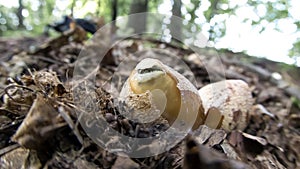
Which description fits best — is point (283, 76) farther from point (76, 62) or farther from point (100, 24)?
point (76, 62)

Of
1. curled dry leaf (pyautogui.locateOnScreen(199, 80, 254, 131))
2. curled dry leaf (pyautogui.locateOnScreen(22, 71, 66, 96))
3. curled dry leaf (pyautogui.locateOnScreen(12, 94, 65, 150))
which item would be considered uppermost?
curled dry leaf (pyautogui.locateOnScreen(22, 71, 66, 96))

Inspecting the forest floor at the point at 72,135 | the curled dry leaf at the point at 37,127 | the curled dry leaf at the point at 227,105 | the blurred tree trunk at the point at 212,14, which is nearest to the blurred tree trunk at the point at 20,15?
the blurred tree trunk at the point at 212,14

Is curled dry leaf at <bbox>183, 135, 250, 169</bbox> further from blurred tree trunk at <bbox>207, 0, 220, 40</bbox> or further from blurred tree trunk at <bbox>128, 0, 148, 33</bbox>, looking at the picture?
blurred tree trunk at <bbox>128, 0, 148, 33</bbox>

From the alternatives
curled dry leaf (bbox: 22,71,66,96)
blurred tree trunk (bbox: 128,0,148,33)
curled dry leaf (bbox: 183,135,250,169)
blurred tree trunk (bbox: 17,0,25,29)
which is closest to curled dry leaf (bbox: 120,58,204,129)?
curled dry leaf (bbox: 22,71,66,96)

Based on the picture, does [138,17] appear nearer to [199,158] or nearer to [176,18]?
[176,18]

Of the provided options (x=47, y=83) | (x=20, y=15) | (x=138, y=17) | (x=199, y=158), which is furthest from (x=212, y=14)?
(x=20, y=15)
